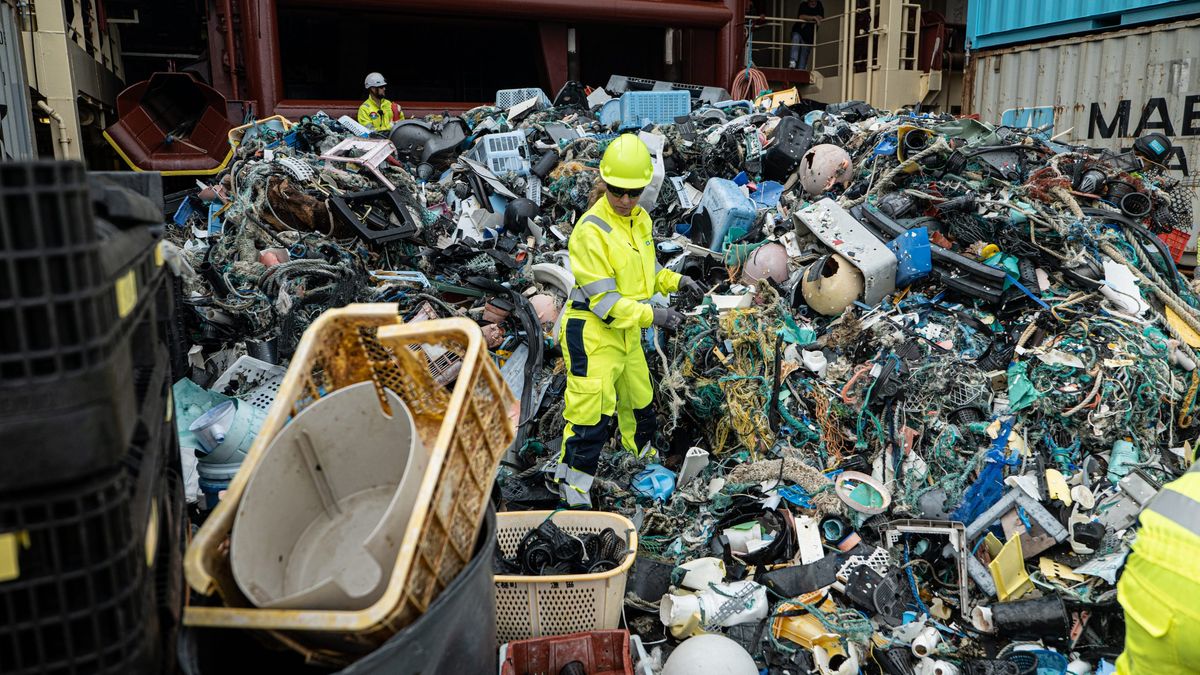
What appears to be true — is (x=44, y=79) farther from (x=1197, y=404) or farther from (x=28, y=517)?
(x=1197, y=404)

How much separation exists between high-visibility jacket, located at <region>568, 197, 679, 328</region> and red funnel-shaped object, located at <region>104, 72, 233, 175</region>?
605 cm

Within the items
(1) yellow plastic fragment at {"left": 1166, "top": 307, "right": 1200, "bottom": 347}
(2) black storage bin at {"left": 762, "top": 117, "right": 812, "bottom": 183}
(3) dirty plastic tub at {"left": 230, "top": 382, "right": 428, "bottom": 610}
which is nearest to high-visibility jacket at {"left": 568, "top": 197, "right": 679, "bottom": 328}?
(3) dirty plastic tub at {"left": 230, "top": 382, "right": 428, "bottom": 610}

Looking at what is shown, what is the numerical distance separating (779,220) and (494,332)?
2.48 m

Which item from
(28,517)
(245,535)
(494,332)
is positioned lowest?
(494,332)

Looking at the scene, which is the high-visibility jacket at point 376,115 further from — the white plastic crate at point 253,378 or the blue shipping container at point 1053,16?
the blue shipping container at point 1053,16

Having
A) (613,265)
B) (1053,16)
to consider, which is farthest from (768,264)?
(1053,16)

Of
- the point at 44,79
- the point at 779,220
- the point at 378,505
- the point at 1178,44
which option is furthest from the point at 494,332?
the point at 1178,44

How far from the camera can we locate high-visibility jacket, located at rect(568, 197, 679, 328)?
3865 mm

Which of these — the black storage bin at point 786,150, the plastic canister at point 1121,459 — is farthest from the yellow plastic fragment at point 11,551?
the black storage bin at point 786,150

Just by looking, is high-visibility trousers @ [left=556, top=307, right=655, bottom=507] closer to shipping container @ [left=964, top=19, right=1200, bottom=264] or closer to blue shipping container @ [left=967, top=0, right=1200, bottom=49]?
shipping container @ [left=964, top=19, right=1200, bottom=264]

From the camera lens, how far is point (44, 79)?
835cm

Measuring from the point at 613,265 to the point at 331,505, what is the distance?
2.21 m

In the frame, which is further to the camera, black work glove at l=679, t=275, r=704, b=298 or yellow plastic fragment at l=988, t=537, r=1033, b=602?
black work glove at l=679, t=275, r=704, b=298

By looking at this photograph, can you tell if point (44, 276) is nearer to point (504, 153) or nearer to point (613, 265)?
point (613, 265)
